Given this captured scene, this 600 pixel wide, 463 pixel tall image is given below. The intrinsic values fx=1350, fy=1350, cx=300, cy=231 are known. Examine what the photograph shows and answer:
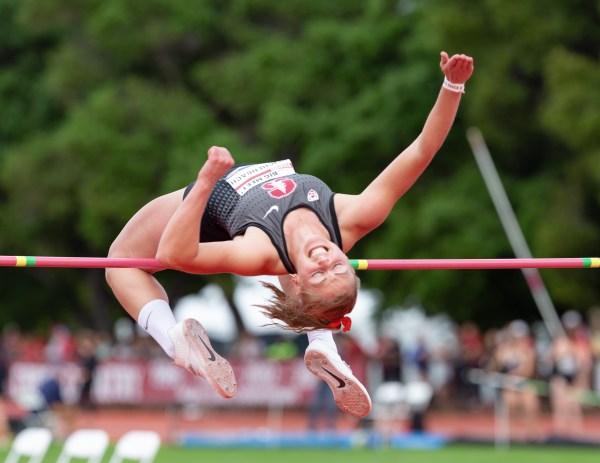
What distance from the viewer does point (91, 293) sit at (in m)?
28.5

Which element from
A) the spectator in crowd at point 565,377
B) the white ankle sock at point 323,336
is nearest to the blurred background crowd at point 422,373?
the spectator in crowd at point 565,377

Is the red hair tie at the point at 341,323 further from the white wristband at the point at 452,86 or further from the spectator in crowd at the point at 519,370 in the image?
the spectator in crowd at the point at 519,370

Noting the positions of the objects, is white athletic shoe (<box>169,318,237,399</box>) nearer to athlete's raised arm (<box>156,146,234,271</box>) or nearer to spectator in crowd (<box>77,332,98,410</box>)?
athlete's raised arm (<box>156,146,234,271</box>)

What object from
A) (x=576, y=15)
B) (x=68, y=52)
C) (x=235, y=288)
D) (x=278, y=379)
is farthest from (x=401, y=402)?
(x=68, y=52)

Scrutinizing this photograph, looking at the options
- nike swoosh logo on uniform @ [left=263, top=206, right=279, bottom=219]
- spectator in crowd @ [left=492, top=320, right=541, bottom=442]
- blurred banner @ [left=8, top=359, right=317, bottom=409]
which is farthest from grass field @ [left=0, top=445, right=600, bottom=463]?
nike swoosh logo on uniform @ [left=263, top=206, right=279, bottom=219]

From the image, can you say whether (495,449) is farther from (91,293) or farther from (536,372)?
(91,293)

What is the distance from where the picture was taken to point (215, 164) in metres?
5.38

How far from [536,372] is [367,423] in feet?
8.58

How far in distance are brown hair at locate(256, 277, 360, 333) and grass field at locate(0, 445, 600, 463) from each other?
9.04 metres

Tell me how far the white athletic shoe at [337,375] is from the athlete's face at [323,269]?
69cm

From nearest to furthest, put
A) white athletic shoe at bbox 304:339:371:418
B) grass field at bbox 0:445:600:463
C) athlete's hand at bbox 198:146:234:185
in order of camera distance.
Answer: athlete's hand at bbox 198:146:234:185, white athletic shoe at bbox 304:339:371:418, grass field at bbox 0:445:600:463

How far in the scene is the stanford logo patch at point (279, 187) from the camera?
5.87 meters

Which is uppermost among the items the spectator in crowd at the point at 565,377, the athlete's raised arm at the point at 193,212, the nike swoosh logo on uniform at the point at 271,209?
the athlete's raised arm at the point at 193,212

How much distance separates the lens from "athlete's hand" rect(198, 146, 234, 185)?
5.36 meters
